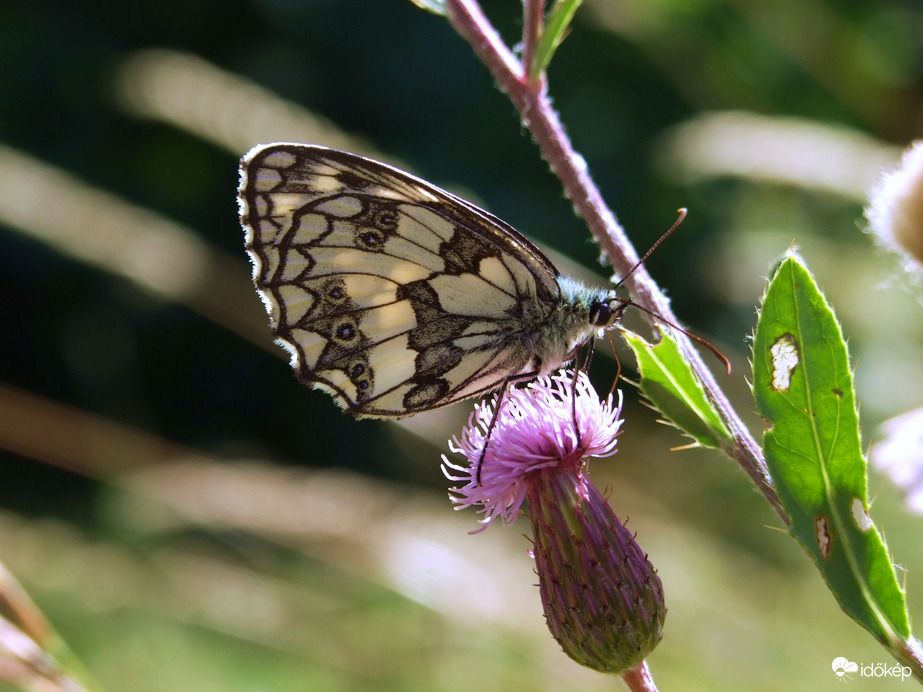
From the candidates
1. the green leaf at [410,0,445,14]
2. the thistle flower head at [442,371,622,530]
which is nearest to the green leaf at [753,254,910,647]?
the thistle flower head at [442,371,622,530]

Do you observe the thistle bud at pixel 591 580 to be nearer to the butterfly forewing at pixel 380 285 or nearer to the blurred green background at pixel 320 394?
the butterfly forewing at pixel 380 285

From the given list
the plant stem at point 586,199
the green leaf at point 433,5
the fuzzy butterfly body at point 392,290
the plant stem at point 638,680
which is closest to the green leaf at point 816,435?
the plant stem at point 586,199

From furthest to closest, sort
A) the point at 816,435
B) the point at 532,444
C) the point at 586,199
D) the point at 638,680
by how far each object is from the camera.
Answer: the point at 532,444 → the point at 638,680 → the point at 586,199 → the point at 816,435

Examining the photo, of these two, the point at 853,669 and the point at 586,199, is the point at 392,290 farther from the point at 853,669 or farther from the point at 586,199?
the point at 853,669

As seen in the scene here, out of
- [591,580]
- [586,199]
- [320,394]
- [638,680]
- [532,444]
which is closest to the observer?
[586,199]

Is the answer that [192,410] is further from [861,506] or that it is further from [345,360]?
[861,506]

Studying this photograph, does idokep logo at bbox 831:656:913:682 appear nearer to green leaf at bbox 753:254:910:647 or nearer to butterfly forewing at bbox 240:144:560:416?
green leaf at bbox 753:254:910:647

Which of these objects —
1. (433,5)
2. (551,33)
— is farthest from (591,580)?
(433,5)
